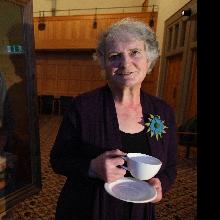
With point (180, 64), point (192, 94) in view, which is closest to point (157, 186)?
point (192, 94)

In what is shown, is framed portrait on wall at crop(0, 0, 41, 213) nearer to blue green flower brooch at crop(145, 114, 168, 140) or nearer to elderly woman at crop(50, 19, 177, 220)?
elderly woman at crop(50, 19, 177, 220)

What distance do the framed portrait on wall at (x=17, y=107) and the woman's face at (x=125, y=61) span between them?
3.93ft

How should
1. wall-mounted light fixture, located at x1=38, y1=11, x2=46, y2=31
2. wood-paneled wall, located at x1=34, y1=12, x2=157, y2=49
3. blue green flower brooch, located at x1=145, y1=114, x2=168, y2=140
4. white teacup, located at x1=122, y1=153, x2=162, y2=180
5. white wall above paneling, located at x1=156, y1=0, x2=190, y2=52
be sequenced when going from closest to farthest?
white teacup, located at x1=122, y1=153, x2=162, y2=180
blue green flower brooch, located at x1=145, y1=114, x2=168, y2=140
white wall above paneling, located at x1=156, y1=0, x2=190, y2=52
wood-paneled wall, located at x1=34, y1=12, x2=157, y2=49
wall-mounted light fixture, located at x1=38, y1=11, x2=46, y2=31

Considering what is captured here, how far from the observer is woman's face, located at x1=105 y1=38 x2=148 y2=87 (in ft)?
3.86

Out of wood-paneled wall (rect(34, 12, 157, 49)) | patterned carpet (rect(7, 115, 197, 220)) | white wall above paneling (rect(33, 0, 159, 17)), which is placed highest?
white wall above paneling (rect(33, 0, 159, 17))

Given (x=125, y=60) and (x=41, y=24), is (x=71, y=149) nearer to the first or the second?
(x=125, y=60)

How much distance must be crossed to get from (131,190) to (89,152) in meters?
0.25

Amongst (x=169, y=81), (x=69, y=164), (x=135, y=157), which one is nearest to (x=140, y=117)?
(x=135, y=157)

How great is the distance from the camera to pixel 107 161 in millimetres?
1024

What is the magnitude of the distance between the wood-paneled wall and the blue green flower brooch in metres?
7.57

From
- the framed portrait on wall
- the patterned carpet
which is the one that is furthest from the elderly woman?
the patterned carpet

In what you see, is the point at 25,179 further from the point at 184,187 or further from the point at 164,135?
the point at 184,187

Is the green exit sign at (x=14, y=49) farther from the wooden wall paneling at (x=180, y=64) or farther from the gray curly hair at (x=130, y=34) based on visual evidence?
the wooden wall paneling at (x=180, y=64)

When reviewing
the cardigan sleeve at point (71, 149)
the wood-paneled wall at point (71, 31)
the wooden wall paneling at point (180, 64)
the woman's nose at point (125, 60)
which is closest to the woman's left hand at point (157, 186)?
the cardigan sleeve at point (71, 149)
